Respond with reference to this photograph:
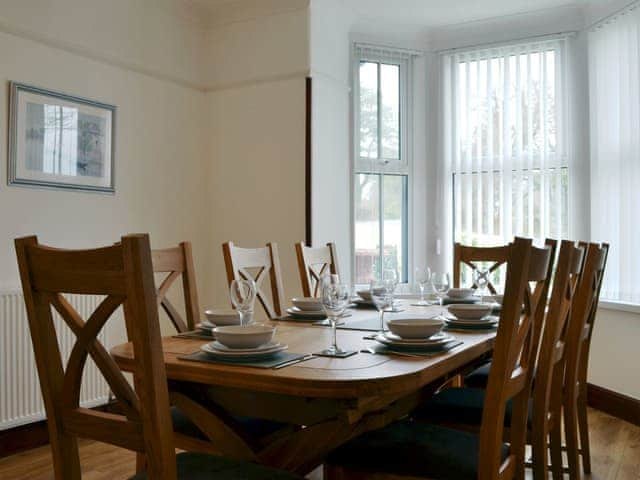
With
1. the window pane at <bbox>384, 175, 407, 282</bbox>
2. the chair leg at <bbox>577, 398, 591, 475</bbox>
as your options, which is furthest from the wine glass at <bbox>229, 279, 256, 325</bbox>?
the window pane at <bbox>384, 175, 407, 282</bbox>

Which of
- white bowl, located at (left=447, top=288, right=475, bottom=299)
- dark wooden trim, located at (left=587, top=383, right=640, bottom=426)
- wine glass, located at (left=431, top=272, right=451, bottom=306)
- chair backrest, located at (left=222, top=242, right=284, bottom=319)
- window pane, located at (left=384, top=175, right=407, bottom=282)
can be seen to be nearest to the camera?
chair backrest, located at (left=222, top=242, right=284, bottom=319)

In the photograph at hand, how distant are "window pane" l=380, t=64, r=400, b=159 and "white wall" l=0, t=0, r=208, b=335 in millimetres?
1409

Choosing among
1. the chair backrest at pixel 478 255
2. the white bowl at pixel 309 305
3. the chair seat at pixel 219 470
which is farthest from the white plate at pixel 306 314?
the chair backrest at pixel 478 255

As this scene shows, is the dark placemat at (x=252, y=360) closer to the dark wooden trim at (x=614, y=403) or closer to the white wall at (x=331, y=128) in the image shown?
the white wall at (x=331, y=128)

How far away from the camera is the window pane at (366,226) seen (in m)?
4.70

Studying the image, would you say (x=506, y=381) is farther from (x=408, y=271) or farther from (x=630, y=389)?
(x=408, y=271)

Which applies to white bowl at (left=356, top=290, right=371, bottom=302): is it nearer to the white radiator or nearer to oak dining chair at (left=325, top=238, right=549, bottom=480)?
oak dining chair at (left=325, top=238, right=549, bottom=480)

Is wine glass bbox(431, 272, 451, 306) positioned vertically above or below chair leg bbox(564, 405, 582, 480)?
above

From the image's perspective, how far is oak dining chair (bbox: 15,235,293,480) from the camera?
1.19m

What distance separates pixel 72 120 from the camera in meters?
3.47

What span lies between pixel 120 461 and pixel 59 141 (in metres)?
1.76

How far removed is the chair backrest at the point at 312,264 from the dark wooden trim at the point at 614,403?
198 cm

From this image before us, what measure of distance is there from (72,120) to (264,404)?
97.6 inches

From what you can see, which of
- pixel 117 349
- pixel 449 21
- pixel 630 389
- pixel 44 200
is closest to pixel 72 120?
pixel 44 200
